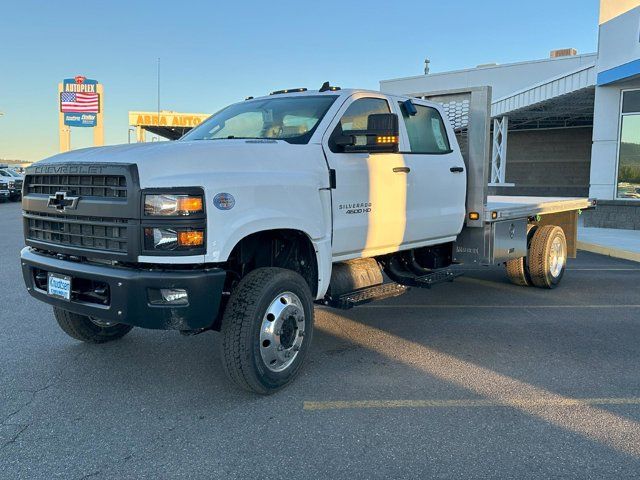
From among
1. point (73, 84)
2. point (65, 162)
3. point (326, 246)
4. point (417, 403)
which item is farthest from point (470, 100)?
point (73, 84)

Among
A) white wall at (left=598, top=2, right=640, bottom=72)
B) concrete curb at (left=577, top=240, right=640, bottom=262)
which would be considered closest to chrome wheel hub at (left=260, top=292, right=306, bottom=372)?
concrete curb at (left=577, top=240, right=640, bottom=262)

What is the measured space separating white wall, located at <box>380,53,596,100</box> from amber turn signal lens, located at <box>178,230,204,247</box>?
2257cm

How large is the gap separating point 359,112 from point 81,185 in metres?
2.46

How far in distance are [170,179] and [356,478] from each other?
205 cm

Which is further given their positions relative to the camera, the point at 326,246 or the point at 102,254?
the point at 326,246

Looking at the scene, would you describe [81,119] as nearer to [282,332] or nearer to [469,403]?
[282,332]

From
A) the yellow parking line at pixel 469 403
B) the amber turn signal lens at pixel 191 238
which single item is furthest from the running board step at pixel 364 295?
the amber turn signal lens at pixel 191 238

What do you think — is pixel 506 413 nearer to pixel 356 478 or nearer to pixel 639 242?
pixel 356 478

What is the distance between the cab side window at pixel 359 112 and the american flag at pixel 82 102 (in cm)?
3939

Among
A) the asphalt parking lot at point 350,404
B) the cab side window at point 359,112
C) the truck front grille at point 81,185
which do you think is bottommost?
the asphalt parking lot at point 350,404

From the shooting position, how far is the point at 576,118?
2564cm

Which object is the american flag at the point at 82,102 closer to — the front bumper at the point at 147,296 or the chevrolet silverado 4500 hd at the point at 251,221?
the chevrolet silverado 4500 hd at the point at 251,221

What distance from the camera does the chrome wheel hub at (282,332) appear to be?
13.3ft

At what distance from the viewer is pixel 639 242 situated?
1243 centimetres
